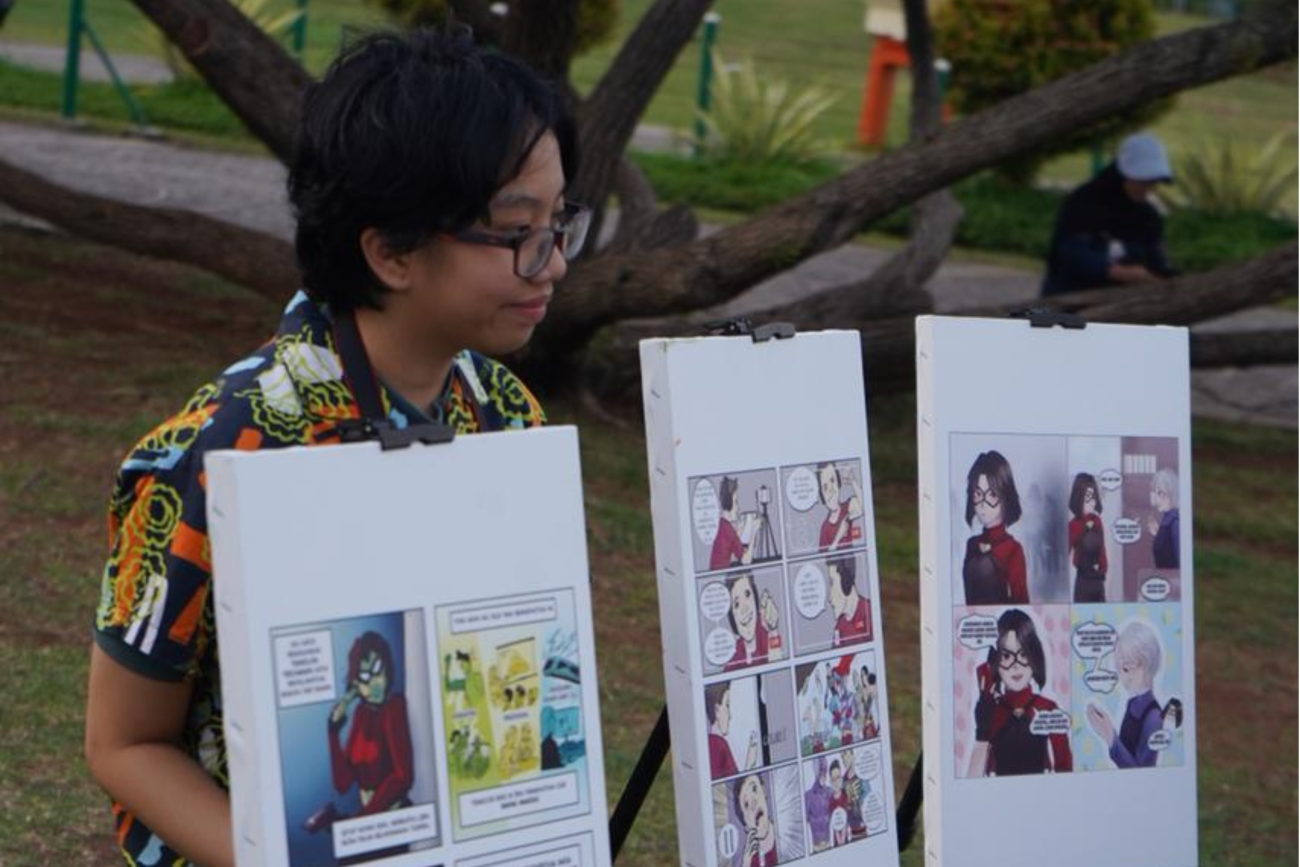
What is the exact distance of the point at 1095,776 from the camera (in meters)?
3.11

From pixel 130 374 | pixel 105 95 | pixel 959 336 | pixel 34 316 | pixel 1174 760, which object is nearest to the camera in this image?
pixel 959 336

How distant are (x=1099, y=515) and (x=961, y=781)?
1.63 ft

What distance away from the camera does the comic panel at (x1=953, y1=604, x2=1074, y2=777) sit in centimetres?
301

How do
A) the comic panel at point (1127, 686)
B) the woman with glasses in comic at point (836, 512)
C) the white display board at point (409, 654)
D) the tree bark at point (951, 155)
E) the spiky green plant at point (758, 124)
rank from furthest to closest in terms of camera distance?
the spiky green plant at point (758, 124)
the tree bark at point (951, 155)
the comic panel at point (1127, 686)
the woman with glasses in comic at point (836, 512)
the white display board at point (409, 654)

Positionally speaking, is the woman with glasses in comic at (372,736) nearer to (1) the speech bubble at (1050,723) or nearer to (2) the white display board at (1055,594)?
(2) the white display board at (1055,594)

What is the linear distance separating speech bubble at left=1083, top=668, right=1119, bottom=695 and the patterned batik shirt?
146 cm

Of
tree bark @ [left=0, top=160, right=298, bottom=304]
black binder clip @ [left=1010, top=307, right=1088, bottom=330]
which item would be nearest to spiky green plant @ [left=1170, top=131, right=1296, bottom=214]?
tree bark @ [left=0, top=160, right=298, bottom=304]

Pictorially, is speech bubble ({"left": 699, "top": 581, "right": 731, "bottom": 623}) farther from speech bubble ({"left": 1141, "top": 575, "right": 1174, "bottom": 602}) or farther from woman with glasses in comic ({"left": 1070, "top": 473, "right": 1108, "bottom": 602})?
speech bubble ({"left": 1141, "top": 575, "right": 1174, "bottom": 602})

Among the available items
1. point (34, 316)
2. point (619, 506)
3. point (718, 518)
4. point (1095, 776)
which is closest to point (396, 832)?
point (718, 518)

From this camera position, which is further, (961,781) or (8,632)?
(8,632)

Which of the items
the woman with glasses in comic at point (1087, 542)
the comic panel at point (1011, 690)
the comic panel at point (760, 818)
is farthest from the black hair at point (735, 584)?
the woman with glasses in comic at point (1087, 542)

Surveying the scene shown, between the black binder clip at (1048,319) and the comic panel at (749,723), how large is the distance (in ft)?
2.41

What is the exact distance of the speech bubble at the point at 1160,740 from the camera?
3170mm

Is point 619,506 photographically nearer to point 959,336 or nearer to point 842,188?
point 842,188
